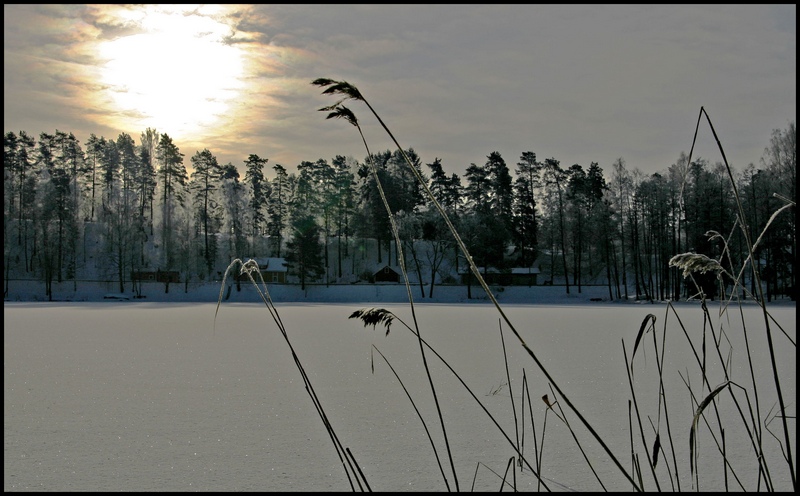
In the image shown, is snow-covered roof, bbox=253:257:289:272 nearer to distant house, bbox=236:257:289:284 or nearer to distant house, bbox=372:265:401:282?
distant house, bbox=236:257:289:284

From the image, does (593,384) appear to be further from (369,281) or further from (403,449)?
(369,281)

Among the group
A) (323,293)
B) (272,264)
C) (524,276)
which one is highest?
(272,264)

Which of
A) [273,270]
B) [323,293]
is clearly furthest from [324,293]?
[273,270]

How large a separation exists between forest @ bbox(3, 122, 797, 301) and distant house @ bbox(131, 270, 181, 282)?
0.39m

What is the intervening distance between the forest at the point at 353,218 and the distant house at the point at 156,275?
1.28 ft

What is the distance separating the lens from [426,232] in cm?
4697

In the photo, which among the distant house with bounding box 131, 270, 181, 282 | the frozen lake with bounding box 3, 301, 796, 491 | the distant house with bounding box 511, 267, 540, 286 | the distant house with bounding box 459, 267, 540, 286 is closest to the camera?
the frozen lake with bounding box 3, 301, 796, 491

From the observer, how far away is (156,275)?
49500mm

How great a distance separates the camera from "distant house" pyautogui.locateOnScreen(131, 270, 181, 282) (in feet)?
154

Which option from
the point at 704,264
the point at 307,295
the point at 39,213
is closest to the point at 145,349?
the point at 704,264

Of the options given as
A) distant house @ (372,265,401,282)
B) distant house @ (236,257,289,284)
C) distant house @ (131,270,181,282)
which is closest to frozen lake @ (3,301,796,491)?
distant house @ (131,270,181,282)

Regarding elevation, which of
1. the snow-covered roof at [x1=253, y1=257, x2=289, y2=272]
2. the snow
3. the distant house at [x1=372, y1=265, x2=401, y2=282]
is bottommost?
the snow

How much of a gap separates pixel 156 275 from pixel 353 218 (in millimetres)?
16582

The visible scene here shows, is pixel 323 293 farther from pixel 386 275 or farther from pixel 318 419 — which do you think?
pixel 318 419
